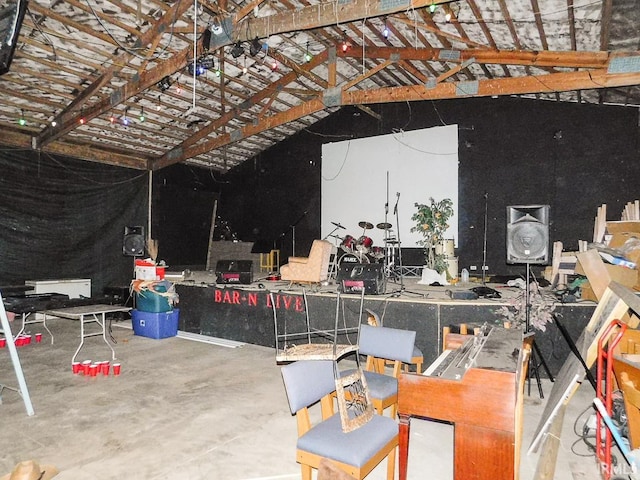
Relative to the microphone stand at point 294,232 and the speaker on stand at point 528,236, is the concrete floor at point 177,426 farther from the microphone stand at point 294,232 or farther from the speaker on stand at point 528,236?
the microphone stand at point 294,232

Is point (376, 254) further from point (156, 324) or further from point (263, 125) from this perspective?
point (156, 324)

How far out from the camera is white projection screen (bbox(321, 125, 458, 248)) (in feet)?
31.2

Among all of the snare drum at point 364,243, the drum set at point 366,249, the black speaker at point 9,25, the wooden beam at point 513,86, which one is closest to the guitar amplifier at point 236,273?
the drum set at point 366,249

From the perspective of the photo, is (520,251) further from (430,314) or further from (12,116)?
(12,116)

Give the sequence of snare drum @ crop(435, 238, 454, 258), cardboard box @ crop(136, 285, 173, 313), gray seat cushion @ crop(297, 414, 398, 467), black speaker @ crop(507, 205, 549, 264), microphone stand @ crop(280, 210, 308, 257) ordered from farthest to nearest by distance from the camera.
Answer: microphone stand @ crop(280, 210, 308, 257), snare drum @ crop(435, 238, 454, 258), cardboard box @ crop(136, 285, 173, 313), black speaker @ crop(507, 205, 549, 264), gray seat cushion @ crop(297, 414, 398, 467)

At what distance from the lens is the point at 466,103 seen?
9391mm

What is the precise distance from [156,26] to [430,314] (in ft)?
17.8

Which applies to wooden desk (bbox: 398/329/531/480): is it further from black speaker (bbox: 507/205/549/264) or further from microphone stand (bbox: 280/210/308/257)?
microphone stand (bbox: 280/210/308/257)

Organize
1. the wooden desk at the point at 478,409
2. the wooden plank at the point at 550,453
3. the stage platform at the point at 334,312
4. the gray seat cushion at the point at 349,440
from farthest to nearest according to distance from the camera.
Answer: the stage platform at the point at 334,312, the wooden plank at the point at 550,453, the gray seat cushion at the point at 349,440, the wooden desk at the point at 478,409

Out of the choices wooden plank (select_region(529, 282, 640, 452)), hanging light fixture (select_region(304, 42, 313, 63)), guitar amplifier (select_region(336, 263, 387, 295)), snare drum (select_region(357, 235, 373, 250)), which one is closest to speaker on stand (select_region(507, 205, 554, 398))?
wooden plank (select_region(529, 282, 640, 452))

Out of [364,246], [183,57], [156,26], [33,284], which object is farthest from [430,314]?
[33,284]

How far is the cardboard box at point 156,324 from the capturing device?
6.29m

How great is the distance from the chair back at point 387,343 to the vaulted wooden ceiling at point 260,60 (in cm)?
354

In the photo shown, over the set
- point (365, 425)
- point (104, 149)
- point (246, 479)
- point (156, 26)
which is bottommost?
point (246, 479)
